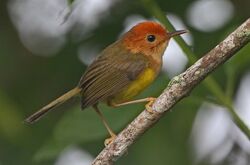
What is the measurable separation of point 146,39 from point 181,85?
1859mm

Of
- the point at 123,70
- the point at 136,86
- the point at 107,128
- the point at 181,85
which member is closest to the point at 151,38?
the point at 123,70

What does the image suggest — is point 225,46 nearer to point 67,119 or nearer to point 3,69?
point 67,119

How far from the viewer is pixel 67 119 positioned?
461cm

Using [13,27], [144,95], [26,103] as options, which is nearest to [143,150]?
[144,95]

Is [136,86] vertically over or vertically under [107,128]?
over

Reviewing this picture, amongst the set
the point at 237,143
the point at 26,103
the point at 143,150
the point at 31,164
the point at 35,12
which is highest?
the point at 35,12

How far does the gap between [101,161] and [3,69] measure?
1.92 m

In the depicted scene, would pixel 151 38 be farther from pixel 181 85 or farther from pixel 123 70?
pixel 181 85

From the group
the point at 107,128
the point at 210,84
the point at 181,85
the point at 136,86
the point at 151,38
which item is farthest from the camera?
the point at 151,38

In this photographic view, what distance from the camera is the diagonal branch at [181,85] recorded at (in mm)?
3430

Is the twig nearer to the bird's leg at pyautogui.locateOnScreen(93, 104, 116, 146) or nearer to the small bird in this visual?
the small bird

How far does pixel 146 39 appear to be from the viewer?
5.41 meters

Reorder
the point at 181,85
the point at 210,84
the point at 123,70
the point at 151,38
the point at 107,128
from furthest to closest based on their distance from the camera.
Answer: the point at 151,38 < the point at 123,70 < the point at 107,128 < the point at 210,84 < the point at 181,85

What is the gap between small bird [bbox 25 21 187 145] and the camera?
16.2 feet
